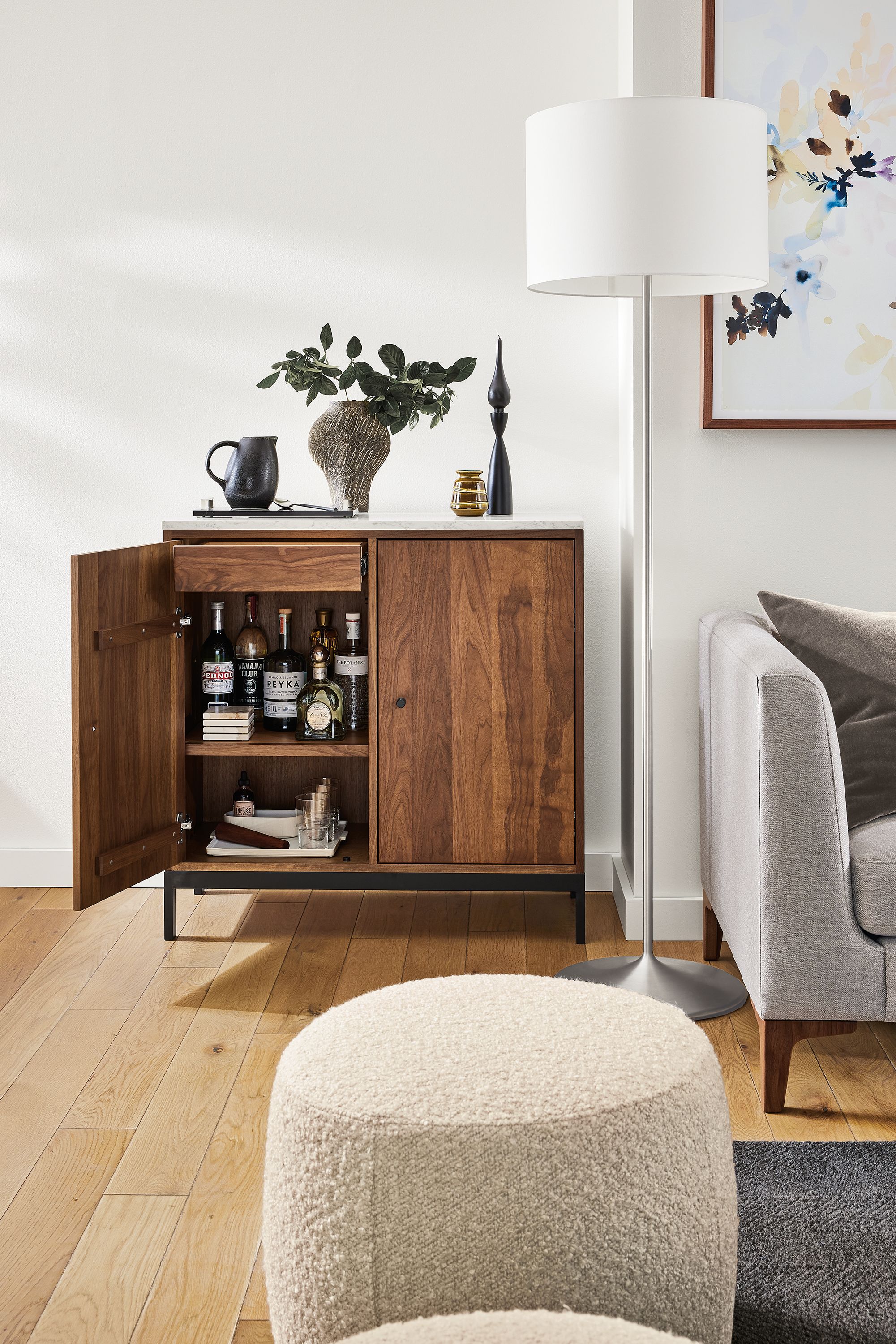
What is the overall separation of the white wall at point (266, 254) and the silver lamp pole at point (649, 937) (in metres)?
0.67

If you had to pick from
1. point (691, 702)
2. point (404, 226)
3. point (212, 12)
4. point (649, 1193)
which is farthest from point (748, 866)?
point (212, 12)

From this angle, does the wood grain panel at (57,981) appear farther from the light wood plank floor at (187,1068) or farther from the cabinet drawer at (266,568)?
the cabinet drawer at (266,568)

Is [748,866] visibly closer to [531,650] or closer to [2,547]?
[531,650]

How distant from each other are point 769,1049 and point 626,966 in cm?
47

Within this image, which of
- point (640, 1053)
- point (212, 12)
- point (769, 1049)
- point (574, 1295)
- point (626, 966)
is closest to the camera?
point (574, 1295)

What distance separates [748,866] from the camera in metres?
2.01

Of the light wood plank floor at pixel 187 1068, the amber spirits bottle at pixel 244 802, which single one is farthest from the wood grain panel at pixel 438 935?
the amber spirits bottle at pixel 244 802

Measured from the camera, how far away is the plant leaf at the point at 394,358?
2.73 meters

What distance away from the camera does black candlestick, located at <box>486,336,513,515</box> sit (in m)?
2.77

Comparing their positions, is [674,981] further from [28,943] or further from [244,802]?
[28,943]

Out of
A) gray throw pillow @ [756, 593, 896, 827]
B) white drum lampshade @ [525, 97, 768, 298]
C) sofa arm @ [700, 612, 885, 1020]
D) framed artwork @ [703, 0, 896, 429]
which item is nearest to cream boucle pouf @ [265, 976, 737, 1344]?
sofa arm @ [700, 612, 885, 1020]

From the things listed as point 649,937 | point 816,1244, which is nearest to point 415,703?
point 649,937

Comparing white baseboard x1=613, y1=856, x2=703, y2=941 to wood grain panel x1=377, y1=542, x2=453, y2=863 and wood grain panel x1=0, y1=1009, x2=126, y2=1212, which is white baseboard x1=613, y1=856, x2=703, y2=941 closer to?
wood grain panel x1=377, y1=542, x2=453, y2=863

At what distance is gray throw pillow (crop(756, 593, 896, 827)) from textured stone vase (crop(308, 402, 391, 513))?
95 cm
